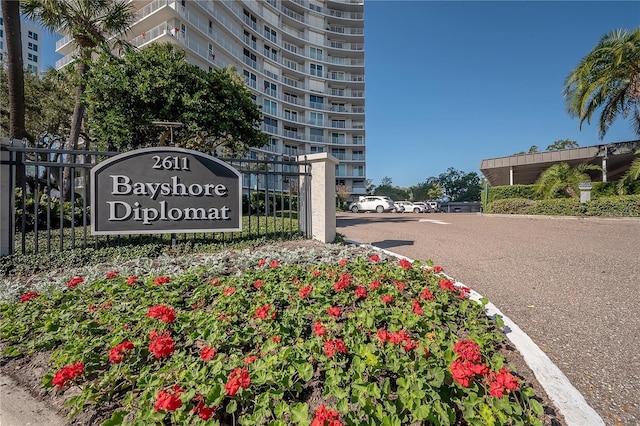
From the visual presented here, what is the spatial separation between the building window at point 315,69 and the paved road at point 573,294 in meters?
43.9

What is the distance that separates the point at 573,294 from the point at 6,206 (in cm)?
827

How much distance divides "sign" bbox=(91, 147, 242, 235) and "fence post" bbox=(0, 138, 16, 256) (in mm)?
1227

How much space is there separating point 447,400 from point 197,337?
1781mm

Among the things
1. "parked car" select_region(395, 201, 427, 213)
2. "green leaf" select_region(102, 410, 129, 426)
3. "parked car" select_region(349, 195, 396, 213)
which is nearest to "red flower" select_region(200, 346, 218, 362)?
"green leaf" select_region(102, 410, 129, 426)

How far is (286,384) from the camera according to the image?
1.64 m

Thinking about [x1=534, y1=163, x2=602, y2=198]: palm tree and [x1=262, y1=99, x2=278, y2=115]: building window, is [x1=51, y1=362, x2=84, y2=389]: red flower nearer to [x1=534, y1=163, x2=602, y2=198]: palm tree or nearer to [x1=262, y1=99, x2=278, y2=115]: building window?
[x1=534, y1=163, x2=602, y2=198]: palm tree

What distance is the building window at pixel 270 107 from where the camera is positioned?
3924 centimetres

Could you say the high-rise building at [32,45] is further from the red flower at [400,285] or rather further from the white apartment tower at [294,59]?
the red flower at [400,285]

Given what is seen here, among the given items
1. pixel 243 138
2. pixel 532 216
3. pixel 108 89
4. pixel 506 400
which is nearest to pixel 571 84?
pixel 532 216

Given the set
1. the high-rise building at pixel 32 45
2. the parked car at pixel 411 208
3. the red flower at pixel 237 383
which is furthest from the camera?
the high-rise building at pixel 32 45

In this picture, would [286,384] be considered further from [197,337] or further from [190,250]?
[190,250]

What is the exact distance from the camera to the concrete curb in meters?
1.73

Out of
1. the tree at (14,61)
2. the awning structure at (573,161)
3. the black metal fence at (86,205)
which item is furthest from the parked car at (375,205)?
the tree at (14,61)

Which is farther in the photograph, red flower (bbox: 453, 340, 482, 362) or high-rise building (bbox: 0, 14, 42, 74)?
high-rise building (bbox: 0, 14, 42, 74)
